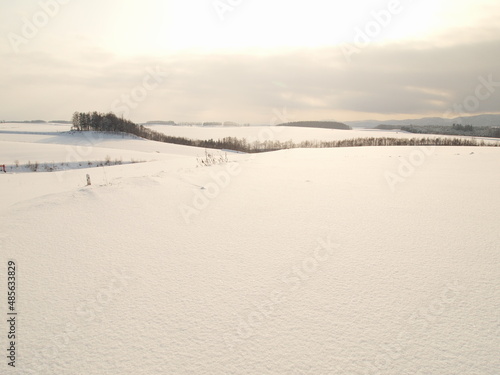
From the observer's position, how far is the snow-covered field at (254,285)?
2.20 metres

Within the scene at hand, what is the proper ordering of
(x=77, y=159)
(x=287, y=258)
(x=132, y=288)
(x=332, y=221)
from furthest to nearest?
(x=77, y=159) < (x=332, y=221) < (x=287, y=258) < (x=132, y=288)

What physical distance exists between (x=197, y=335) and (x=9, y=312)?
205 centimetres

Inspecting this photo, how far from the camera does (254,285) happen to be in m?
3.16

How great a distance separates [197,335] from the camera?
7.95ft

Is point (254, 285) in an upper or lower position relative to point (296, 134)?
lower

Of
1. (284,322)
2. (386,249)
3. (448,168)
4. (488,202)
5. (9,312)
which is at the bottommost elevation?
(9,312)

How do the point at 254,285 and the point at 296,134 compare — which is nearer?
the point at 254,285

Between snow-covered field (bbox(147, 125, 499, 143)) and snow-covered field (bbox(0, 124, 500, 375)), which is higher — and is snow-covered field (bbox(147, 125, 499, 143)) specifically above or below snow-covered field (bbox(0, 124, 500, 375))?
above

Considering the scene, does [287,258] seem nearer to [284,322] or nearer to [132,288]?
[284,322]

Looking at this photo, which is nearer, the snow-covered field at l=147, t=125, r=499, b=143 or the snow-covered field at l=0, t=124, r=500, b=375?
the snow-covered field at l=0, t=124, r=500, b=375

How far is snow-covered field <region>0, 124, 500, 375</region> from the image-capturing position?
2.20 m

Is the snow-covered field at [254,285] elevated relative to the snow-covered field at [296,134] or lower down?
lower down

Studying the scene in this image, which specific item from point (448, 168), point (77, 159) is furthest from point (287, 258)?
point (77, 159)

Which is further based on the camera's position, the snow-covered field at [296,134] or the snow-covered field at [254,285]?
the snow-covered field at [296,134]
